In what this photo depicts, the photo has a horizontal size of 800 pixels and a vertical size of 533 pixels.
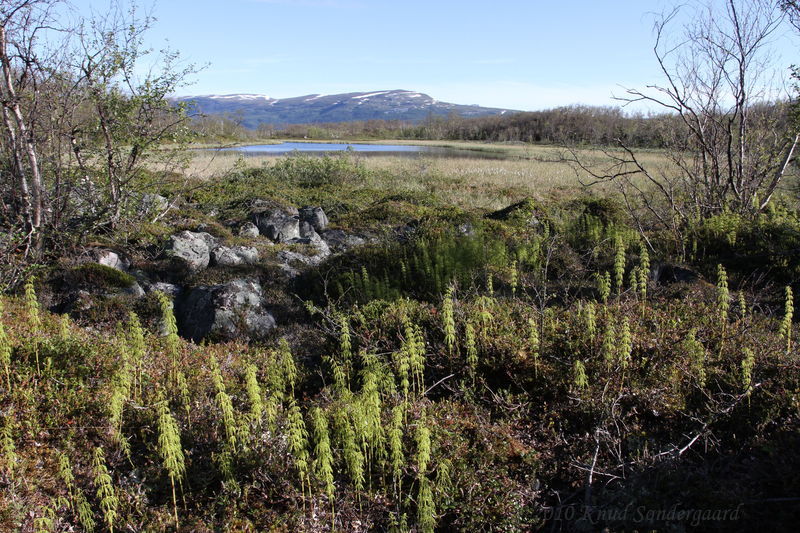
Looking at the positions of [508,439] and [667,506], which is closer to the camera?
[667,506]

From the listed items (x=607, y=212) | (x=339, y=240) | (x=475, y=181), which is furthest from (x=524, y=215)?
(x=475, y=181)

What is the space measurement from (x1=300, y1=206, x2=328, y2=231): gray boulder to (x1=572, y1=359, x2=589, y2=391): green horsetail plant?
1022 cm

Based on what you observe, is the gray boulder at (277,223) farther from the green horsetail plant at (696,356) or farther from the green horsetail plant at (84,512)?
the green horsetail plant at (84,512)

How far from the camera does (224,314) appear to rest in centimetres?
773

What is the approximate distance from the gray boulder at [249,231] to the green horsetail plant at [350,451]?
9.71 metres

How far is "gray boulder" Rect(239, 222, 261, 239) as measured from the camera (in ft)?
42.8

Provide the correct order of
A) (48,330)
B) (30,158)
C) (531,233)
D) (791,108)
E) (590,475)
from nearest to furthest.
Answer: (590,475) → (48,330) → (30,158) → (791,108) → (531,233)

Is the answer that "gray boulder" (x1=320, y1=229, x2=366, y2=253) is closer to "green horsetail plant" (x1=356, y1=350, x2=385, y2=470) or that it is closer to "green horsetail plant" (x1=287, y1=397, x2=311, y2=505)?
"green horsetail plant" (x1=356, y1=350, x2=385, y2=470)

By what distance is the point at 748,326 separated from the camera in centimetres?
575

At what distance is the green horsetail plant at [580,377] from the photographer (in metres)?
4.78

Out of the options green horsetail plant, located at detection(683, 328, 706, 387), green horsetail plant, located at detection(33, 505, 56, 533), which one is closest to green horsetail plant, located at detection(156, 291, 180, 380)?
green horsetail plant, located at detection(33, 505, 56, 533)

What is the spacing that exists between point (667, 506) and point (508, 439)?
4.18 feet

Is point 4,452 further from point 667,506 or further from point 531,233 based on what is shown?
point 531,233

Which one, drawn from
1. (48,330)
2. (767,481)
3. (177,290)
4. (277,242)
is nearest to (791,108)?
(767,481)
